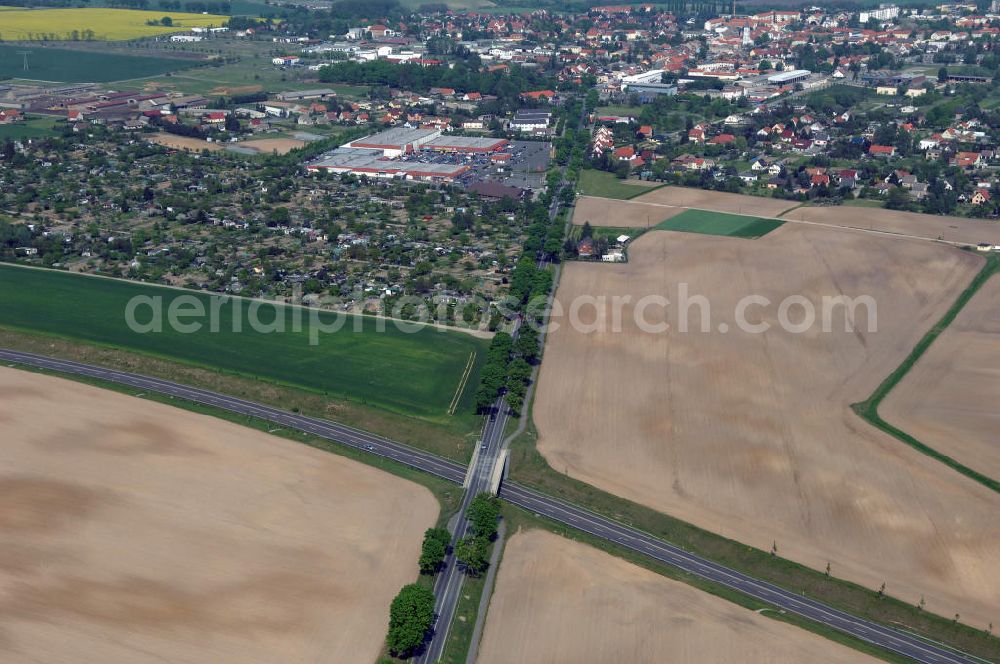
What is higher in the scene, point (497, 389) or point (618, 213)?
point (618, 213)

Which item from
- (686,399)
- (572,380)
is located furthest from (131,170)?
(686,399)

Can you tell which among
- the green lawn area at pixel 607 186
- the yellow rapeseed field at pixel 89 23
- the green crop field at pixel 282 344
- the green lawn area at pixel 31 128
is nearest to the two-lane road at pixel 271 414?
the green crop field at pixel 282 344

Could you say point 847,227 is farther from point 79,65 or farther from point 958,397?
point 79,65

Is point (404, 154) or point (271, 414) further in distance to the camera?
point (404, 154)

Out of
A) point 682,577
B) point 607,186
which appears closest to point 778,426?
point 682,577

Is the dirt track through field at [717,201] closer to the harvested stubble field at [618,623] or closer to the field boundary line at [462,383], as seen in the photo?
the field boundary line at [462,383]

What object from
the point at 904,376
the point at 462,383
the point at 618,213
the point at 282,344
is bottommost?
the point at 462,383

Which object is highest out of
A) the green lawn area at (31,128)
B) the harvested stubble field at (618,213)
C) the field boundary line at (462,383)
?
the green lawn area at (31,128)
